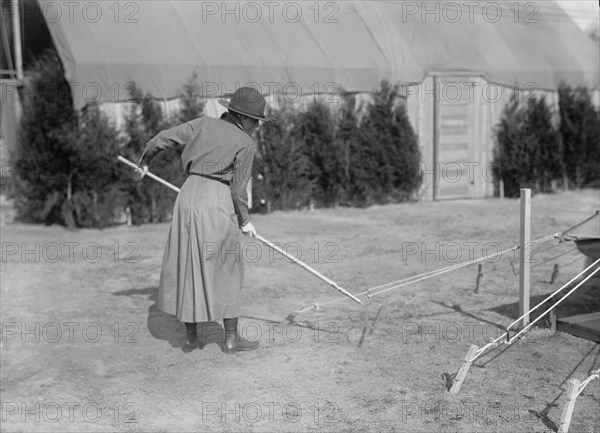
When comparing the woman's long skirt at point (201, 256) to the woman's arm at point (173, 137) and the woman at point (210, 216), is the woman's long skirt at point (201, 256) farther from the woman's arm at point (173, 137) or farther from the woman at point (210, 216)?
the woman's arm at point (173, 137)

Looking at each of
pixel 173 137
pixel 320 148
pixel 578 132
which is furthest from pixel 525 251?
pixel 578 132

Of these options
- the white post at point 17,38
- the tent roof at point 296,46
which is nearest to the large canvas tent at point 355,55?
the tent roof at point 296,46

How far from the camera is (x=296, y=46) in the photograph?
47.6 ft

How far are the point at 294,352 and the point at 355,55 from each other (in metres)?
9.76

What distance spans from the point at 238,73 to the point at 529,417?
32.5ft

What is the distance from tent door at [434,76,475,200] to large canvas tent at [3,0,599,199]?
0.02 m

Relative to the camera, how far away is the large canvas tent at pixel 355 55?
1264cm

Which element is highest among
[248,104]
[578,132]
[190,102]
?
[190,102]

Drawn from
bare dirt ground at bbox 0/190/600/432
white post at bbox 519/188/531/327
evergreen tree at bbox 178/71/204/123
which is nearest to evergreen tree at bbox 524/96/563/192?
bare dirt ground at bbox 0/190/600/432

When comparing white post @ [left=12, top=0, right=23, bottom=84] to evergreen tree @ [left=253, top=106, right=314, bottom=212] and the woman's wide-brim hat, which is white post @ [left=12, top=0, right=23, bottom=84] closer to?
evergreen tree @ [left=253, top=106, right=314, bottom=212]

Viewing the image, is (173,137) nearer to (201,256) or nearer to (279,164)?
(201,256)

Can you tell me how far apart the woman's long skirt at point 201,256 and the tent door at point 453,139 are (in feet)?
33.5

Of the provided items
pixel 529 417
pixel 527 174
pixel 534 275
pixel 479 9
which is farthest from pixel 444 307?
pixel 479 9

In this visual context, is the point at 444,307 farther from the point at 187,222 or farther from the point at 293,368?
the point at 187,222
